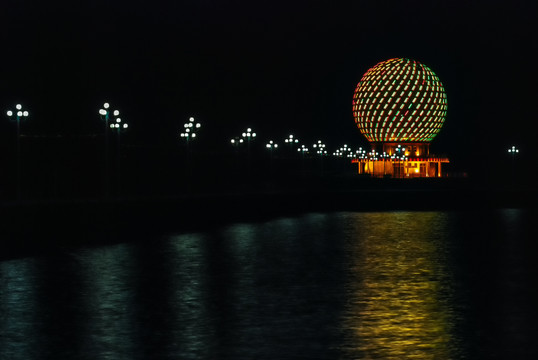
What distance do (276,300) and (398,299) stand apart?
1963mm

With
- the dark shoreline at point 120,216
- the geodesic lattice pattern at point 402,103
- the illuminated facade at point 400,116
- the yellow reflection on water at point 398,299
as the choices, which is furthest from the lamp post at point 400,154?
the yellow reflection on water at point 398,299

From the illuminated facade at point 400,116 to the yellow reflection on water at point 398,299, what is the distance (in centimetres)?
13992

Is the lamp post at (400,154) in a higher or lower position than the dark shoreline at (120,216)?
higher

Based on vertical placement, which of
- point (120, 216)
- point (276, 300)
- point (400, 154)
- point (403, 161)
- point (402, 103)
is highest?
point (402, 103)

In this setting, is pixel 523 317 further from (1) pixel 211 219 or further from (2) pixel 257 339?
(1) pixel 211 219

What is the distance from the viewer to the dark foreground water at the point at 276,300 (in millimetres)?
10906

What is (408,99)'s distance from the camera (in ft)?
543

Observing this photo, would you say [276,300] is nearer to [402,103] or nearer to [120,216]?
[120,216]

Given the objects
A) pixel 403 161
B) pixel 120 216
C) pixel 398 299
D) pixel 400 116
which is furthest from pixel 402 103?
pixel 398 299

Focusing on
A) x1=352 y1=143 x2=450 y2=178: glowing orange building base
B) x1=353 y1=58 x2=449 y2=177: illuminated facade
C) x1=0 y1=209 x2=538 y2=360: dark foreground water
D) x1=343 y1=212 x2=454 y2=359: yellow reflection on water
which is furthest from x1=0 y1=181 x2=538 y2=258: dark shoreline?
x1=352 y1=143 x2=450 y2=178: glowing orange building base

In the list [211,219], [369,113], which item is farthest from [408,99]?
[211,219]

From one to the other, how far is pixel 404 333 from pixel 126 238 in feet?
53.3

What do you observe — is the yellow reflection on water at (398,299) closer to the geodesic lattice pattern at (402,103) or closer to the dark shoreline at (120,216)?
the dark shoreline at (120,216)

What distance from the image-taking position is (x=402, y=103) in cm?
16538
